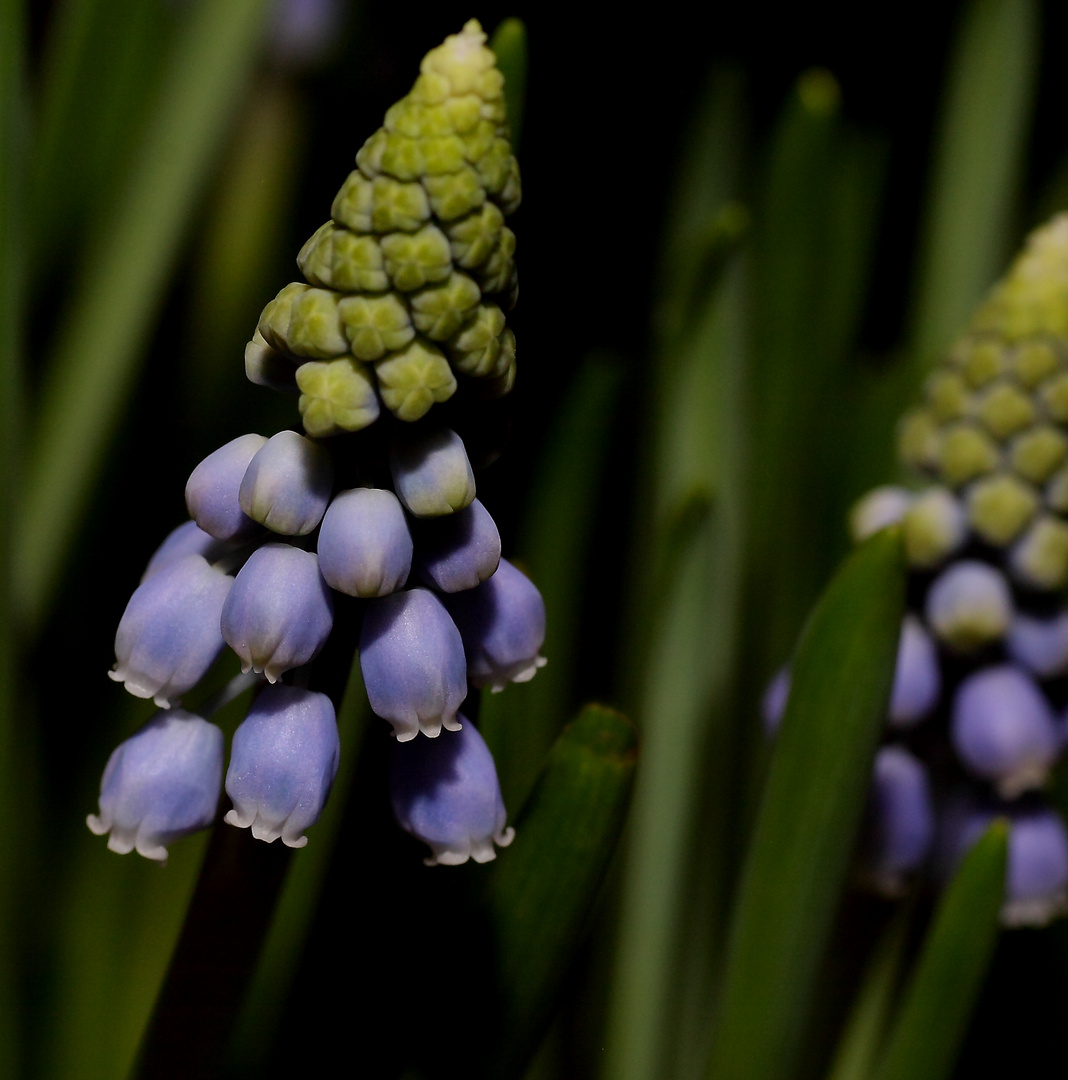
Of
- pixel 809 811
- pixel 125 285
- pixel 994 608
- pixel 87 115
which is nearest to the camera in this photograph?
pixel 809 811

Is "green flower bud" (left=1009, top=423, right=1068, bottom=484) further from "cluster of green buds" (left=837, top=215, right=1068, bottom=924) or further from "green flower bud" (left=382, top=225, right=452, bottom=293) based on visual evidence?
"green flower bud" (left=382, top=225, right=452, bottom=293)

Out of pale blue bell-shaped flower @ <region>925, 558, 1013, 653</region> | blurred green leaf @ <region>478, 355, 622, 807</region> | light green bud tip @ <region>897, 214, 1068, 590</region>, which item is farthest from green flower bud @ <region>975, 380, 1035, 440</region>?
blurred green leaf @ <region>478, 355, 622, 807</region>

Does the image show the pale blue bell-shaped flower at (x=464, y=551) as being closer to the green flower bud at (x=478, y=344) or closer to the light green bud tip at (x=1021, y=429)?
the green flower bud at (x=478, y=344)

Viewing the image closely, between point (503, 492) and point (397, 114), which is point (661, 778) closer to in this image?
point (503, 492)

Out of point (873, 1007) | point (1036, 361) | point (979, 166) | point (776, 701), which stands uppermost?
point (979, 166)

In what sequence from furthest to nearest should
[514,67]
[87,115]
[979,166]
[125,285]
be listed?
[979,166]
[87,115]
[125,285]
[514,67]

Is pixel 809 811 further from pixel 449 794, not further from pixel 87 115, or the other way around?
pixel 87 115

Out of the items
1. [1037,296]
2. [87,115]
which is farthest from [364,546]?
[87,115]
